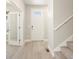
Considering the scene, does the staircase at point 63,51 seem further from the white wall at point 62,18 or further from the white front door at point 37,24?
the white front door at point 37,24

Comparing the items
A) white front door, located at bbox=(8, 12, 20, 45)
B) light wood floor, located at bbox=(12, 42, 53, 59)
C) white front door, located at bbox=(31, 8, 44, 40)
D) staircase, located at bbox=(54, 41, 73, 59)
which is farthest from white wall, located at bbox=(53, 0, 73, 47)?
white front door, located at bbox=(31, 8, 44, 40)

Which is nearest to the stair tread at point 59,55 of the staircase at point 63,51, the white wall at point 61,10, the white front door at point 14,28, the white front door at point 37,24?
the staircase at point 63,51

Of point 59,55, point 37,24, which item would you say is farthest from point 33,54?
point 37,24

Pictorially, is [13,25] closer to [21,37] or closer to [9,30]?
[9,30]

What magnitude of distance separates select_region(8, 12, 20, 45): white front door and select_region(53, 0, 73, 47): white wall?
3.29 metres

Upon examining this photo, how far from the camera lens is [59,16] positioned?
4828 mm

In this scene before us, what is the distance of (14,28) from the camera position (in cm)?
782

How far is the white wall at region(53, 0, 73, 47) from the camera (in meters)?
4.80

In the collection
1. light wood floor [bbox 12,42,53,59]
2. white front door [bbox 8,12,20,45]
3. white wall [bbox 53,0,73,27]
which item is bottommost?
light wood floor [bbox 12,42,53,59]

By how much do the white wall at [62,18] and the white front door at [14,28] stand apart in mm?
3285

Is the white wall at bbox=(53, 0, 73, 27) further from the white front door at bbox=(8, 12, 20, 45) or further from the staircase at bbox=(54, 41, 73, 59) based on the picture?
the white front door at bbox=(8, 12, 20, 45)

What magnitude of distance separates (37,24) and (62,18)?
5.01 meters
